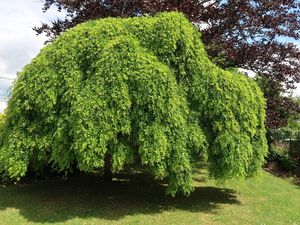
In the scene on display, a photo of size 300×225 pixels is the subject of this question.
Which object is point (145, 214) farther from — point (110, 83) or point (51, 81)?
point (51, 81)

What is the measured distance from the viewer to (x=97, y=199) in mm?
8961

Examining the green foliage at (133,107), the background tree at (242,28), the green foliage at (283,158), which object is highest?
the background tree at (242,28)

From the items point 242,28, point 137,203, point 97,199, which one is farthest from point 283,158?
point 97,199

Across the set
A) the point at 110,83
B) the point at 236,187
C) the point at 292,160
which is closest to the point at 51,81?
the point at 110,83

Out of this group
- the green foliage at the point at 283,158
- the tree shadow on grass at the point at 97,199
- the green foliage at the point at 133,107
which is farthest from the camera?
the green foliage at the point at 283,158

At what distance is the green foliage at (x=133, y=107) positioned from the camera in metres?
7.64

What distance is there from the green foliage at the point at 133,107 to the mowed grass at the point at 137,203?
0.74 meters

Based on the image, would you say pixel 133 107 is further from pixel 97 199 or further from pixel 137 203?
pixel 97 199

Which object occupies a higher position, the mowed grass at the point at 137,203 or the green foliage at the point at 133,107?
the green foliage at the point at 133,107

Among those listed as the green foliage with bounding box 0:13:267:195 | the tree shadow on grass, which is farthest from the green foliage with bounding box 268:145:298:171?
the green foliage with bounding box 0:13:267:195

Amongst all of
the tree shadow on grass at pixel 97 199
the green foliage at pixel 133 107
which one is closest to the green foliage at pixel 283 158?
the tree shadow on grass at pixel 97 199

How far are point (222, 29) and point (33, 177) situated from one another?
6934 mm

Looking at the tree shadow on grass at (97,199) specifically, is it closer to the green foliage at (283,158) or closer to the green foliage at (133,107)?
the green foliage at (133,107)

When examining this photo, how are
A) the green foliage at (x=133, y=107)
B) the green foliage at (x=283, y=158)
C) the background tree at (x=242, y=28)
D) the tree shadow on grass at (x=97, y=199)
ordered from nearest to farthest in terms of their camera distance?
1. the green foliage at (x=133, y=107)
2. the tree shadow on grass at (x=97, y=199)
3. the background tree at (x=242, y=28)
4. the green foliage at (x=283, y=158)
